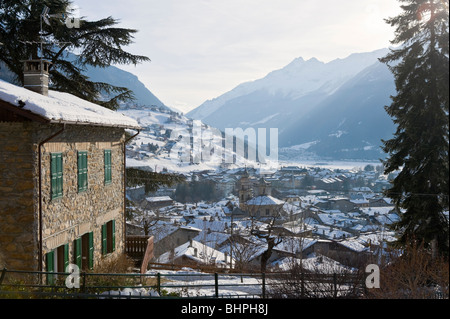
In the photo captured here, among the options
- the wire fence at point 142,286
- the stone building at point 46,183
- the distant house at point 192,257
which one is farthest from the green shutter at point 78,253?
the distant house at point 192,257

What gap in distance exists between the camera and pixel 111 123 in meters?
13.8

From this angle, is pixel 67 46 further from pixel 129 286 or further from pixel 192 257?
pixel 192 257

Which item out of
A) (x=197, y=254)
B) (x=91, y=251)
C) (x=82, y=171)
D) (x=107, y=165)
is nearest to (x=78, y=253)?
(x=91, y=251)

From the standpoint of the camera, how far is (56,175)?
37.1ft

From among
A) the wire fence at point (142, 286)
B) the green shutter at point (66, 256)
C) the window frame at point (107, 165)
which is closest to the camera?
the wire fence at point (142, 286)

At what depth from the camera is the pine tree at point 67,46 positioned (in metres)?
19.0

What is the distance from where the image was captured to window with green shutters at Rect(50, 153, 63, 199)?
11.1 metres

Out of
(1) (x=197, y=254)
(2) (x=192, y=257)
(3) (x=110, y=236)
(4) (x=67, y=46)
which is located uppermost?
(4) (x=67, y=46)

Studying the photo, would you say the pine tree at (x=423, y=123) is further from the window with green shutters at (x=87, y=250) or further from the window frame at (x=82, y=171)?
the window with green shutters at (x=87, y=250)

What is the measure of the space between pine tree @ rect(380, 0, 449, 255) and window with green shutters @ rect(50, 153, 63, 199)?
8924 millimetres

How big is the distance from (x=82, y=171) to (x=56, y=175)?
1.67 metres

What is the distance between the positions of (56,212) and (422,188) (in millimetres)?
10421

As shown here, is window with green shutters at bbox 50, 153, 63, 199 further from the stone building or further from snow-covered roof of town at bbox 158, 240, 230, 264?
snow-covered roof of town at bbox 158, 240, 230, 264
